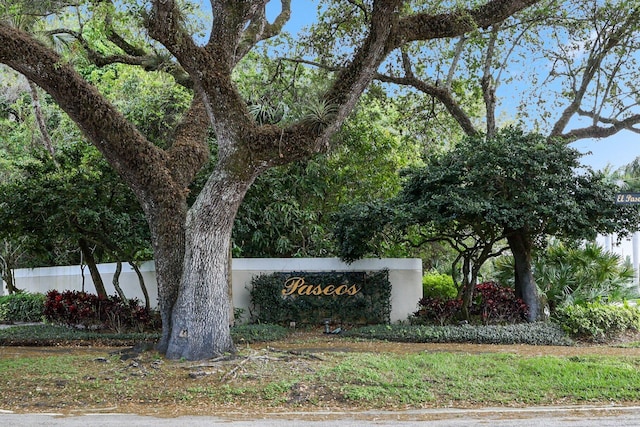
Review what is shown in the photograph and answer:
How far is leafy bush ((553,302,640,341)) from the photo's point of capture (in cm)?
1421

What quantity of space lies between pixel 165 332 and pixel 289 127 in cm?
399

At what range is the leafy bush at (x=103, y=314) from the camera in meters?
15.9

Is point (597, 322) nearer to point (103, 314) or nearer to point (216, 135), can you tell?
point (216, 135)

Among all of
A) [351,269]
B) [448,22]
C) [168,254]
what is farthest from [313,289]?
[448,22]

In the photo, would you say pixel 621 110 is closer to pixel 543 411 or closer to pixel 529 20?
pixel 529 20

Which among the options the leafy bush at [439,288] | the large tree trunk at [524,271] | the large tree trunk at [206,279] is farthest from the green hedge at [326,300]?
the large tree trunk at [206,279]

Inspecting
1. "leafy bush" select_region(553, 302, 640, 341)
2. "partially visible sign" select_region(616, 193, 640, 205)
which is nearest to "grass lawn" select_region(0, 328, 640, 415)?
"partially visible sign" select_region(616, 193, 640, 205)

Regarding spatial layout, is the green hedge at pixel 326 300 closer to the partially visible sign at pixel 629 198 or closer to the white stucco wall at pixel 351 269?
the white stucco wall at pixel 351 269

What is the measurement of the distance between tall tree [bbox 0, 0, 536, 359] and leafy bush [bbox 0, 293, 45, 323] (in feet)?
39.8

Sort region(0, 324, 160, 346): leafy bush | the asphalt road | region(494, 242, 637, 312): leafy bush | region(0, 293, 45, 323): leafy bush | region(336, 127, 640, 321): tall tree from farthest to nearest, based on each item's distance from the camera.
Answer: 1. region(0, 293, 45, 323): leafy bush
2. region(494, 242, 637, 312): leafy bush
3. region(336, 127, 640, 321): tall tree
4. region(0, 324, 160, 346): leafy bush
5. the asphalt road

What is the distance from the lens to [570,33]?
55.3ft

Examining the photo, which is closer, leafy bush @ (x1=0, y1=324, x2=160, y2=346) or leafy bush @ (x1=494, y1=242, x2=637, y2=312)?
leafy bush @ (x1=0, y1=324, x2=160, y2=346)

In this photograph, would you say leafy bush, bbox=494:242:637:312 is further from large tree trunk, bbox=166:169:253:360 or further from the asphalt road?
large tree trunk, bbox=166:169:253:360

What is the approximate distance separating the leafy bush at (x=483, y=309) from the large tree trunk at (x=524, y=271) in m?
0.18
